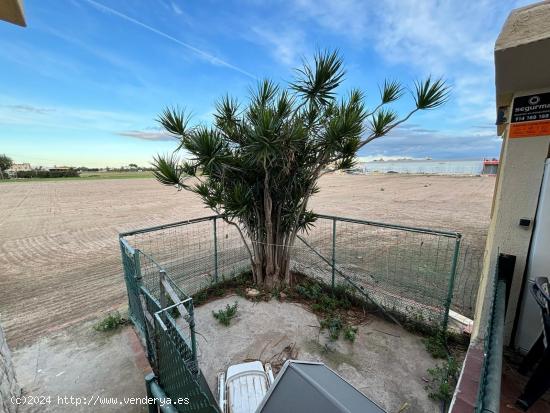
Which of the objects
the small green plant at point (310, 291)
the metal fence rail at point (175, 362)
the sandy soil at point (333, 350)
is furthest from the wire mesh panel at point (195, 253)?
the metal fence rail at point (175, 362)

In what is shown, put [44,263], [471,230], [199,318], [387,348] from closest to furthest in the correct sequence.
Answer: [387,348] < [199,318] < [44,263] < [471,230]

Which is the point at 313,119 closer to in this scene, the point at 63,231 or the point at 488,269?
the point at 488,269

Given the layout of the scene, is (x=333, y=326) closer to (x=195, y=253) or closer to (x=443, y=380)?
(x=443, y=380)

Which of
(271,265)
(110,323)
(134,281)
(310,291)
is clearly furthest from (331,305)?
(110,323)

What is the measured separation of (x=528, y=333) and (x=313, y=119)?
371 cm

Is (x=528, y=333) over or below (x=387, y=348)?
over

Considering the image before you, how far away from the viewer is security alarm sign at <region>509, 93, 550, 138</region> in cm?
193

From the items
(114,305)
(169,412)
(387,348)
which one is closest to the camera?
(169,412)

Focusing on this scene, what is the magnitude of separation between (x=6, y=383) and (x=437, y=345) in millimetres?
4478

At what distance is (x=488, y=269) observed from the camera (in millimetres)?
2342

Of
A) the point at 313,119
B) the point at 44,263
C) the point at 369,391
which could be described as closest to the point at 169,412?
the point at 369,391

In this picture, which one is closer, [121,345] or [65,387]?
[65,387]

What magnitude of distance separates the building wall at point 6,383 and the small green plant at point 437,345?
4.19 metres

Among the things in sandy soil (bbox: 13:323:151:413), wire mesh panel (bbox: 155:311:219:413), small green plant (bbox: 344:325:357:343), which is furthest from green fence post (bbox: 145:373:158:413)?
small green plant (bbox: 344:325:357:343)
